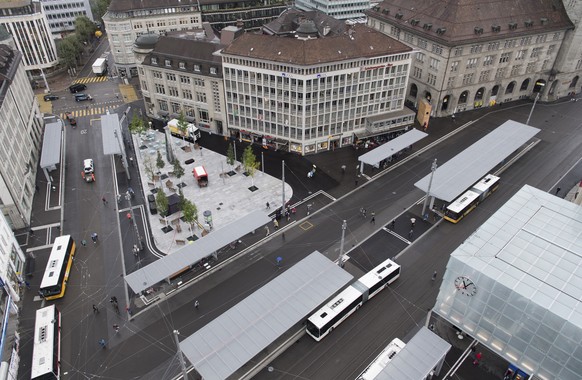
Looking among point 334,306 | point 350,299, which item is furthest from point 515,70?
point 334,306

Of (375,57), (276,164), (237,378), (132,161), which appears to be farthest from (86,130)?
(237,378)

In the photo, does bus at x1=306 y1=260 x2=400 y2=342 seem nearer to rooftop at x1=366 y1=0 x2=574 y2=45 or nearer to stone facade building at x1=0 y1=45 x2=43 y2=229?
stone facade building at x1=0 y1=45 x2=43 y2=229

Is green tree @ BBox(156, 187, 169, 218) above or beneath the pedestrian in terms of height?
above

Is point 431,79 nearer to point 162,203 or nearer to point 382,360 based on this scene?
point 162,203

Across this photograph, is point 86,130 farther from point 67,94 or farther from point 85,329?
point 85,329

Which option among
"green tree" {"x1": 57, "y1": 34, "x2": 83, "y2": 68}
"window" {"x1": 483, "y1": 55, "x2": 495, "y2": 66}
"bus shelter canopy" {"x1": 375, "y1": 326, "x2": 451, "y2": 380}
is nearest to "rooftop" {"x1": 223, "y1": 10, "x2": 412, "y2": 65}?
"window" {"x1": 483, "y1": 55, "x2": 495, "y2": 66}

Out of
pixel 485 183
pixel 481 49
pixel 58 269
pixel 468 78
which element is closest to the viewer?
pixel 58 269

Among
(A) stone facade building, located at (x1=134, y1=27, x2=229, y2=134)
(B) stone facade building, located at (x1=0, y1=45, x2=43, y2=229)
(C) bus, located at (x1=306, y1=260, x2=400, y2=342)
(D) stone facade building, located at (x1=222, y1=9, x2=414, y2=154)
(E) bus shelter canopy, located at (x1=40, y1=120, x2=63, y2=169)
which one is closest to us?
(C) bus, located at (x1=306, y1=260, x2=400, y2=342)
